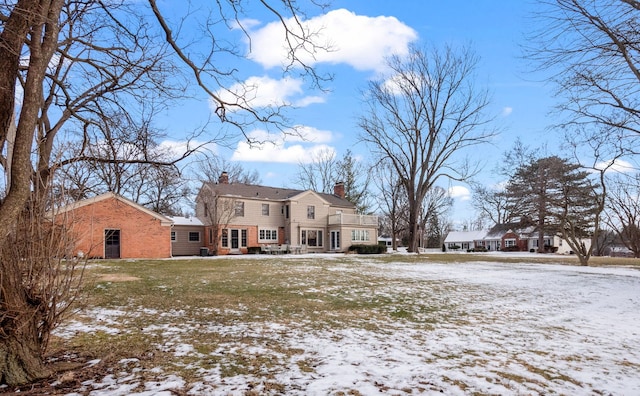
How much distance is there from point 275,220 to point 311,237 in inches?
147

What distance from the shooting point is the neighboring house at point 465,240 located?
60312 millimetres

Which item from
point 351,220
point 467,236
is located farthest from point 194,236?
point 467,236

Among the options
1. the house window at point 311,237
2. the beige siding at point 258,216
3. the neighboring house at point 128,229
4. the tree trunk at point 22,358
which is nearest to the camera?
the tree trunk at point 22,358

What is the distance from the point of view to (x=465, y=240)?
6281cm

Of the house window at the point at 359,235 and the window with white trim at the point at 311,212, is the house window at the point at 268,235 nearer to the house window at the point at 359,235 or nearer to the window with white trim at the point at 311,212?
the window with white trim at the point at 311,212

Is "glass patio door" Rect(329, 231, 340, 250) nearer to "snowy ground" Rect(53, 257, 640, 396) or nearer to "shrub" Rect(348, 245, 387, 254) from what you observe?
"shrub" Rect(348, 245, 387, 254)

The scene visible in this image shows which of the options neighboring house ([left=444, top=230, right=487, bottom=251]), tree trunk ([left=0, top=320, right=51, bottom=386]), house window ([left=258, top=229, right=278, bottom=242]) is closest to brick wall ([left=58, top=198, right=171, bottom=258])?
house window ([left=258, top=229, right=278, bottom=242])

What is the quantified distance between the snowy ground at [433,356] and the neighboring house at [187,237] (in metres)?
23.8

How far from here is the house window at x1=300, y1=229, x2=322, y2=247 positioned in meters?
33.1

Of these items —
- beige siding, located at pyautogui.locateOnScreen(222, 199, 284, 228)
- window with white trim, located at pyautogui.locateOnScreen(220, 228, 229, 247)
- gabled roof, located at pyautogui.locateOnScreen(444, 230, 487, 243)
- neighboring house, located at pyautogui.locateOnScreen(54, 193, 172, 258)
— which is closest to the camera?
neighboring house, located at pyautogui.locateOnScreen(54, 193, 172, 258)

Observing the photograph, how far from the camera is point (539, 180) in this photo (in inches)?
1067

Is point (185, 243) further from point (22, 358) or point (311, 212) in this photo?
point (22, 358)

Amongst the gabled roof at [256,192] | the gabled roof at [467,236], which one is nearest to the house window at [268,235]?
the gabled roof at [256,192]

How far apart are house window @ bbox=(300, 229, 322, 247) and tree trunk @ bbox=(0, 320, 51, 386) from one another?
29455 millimetres
